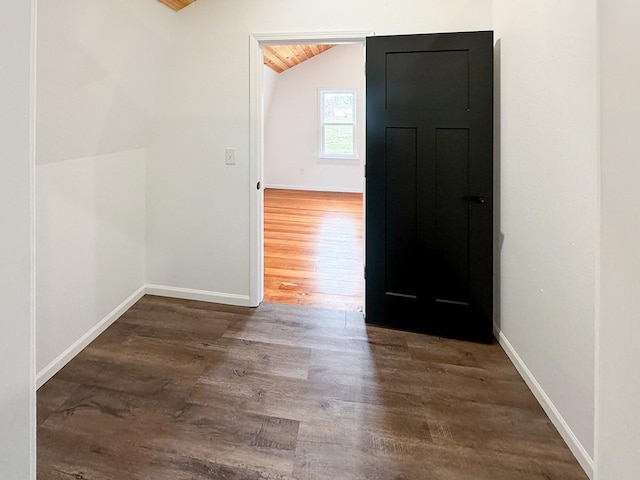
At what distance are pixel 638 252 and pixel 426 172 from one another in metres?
1.93

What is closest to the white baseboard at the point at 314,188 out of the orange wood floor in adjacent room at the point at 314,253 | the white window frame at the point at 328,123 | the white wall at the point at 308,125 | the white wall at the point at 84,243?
the white wall at the point at 308,125

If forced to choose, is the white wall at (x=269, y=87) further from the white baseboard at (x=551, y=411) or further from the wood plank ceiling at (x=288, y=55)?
the white baseboard at (x=551, y=411)

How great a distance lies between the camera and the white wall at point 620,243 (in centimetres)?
63

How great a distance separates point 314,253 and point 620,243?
3.86 metres

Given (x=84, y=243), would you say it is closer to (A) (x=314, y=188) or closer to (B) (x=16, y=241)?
(B) (x=16, y=241)

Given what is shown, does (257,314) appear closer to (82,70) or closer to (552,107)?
(82,70)

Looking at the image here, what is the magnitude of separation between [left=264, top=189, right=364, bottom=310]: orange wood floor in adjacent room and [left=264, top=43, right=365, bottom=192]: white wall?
4.41 ft

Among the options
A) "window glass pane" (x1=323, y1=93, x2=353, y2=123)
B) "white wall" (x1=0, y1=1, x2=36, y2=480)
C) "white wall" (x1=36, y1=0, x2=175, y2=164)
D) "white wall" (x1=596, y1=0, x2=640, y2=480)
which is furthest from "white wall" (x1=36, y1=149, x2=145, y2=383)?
"window glass pane" (x1=323, y1=93, x2=353, y2=123)

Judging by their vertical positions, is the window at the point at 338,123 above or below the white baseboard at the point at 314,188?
above

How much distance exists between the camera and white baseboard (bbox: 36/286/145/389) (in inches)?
80.5

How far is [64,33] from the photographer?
172 cm

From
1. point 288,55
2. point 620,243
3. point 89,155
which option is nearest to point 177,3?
point 89,155

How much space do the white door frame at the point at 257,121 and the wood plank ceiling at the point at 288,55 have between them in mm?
3659

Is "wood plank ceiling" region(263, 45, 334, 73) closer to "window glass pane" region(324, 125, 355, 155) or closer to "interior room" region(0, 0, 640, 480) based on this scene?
"window glass pane" region(324, 125, 355, 155)
